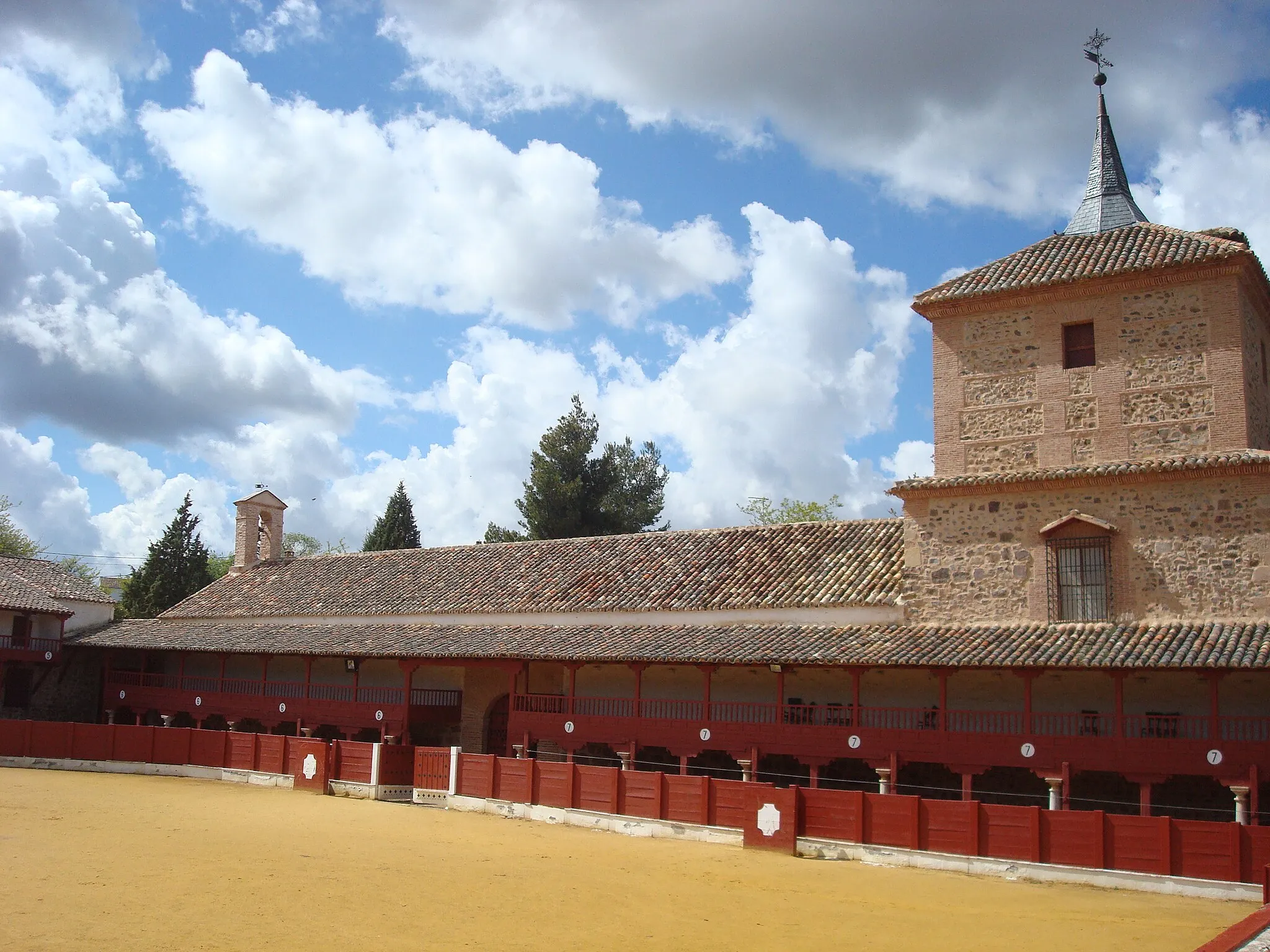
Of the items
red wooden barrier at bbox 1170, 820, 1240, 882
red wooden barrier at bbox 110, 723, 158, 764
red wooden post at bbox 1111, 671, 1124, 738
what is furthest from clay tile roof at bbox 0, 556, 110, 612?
red wooden barrier at bbox 1170, 820, 1240, 882

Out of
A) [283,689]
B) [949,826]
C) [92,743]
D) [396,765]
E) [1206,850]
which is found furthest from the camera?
[283,689]

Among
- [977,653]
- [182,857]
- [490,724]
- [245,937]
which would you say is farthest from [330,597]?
[245,937]

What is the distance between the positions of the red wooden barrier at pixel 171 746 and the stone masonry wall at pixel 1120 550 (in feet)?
61.3

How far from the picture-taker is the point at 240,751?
28.5 metres

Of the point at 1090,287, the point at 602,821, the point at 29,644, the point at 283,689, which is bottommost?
the point at 602,821

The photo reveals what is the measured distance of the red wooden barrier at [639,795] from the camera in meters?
21.6

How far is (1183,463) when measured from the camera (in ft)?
65.6

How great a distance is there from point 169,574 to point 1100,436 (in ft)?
129

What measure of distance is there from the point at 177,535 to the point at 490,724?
2537 cm

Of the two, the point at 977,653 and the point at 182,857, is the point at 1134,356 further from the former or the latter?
the point at 182,857

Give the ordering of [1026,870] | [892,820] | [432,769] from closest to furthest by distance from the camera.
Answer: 1. [1026,870]
2. [892,820]
3. [432,769]

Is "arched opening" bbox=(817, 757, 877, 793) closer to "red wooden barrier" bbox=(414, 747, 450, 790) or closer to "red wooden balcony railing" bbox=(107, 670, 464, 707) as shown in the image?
"red wooden barrier" bbox=(414, 747, 450, 790)

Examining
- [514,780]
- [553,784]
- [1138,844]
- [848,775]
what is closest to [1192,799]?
[1138,844]

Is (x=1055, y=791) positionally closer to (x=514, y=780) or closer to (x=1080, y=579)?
(x=1080, y=579)
